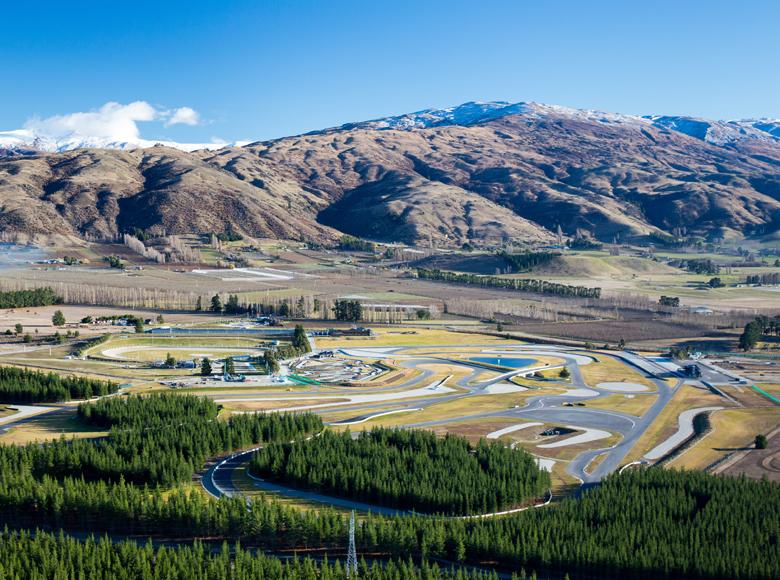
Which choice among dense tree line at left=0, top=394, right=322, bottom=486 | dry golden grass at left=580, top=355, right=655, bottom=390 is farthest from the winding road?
dense tree line at left=0, top=394, right=322, bottom=486

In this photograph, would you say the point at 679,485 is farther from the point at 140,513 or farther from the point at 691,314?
the point at 691,314

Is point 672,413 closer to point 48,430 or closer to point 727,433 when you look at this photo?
point 727,433

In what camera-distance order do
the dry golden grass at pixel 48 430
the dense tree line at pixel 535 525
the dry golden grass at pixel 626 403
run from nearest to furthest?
the dense tree line at pixel 535 525, the dry golden grass at pixel 48 430, the dry golden grass at pixel 626 403

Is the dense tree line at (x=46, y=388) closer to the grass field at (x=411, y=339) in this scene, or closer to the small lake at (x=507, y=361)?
the grass field at (x=411, y=339)

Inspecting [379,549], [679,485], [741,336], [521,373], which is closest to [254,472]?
[379,549]

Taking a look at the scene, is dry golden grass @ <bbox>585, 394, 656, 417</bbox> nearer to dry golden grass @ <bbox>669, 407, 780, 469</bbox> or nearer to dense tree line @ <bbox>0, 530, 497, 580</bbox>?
dry golden grass @ <bbox>669, 407, 780, 469</bbox>

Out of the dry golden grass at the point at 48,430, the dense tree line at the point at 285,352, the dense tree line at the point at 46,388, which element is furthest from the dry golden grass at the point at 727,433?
the dense tree line at the point at 46,388

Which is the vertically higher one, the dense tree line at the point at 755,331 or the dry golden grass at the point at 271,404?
the dense tree line at the point at 755,331
